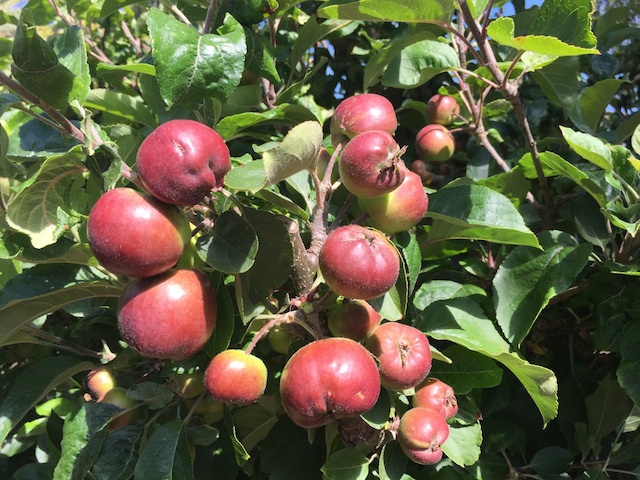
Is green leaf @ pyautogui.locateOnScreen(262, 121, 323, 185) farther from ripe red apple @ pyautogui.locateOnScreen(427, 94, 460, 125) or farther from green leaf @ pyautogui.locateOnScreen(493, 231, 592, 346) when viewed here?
ripe red apple @ pyautogui.locateOnScreen(427, 94, 460, 125)

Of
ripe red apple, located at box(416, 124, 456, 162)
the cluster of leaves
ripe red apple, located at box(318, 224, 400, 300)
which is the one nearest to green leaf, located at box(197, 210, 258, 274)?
the cluster of leaves

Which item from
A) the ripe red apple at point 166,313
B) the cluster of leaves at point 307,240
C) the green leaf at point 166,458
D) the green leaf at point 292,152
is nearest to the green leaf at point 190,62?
the cluster of leaves at point 307,240

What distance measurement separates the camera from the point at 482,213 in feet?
3.61

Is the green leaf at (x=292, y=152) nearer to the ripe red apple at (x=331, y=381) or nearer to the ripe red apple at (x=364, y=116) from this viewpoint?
the ripe red apple at (x=364, y=116)

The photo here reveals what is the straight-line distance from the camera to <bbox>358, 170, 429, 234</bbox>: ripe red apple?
1.03 metres

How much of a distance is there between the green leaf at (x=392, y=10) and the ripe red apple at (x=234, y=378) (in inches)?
28.3

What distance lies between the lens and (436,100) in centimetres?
173

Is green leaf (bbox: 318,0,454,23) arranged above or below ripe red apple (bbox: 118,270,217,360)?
above

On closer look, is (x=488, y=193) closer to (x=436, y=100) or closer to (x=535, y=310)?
(x=535, y=310)

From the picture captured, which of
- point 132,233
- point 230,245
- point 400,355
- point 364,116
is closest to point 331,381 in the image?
point 400,355

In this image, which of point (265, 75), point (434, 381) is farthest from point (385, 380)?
point (265, 75)

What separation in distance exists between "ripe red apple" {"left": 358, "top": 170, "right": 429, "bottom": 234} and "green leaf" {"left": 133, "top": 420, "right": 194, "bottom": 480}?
60cm

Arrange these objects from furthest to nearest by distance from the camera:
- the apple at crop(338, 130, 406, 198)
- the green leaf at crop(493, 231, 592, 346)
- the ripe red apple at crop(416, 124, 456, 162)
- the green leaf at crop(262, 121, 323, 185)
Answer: the ripe red apple at crop(416, 124, 456, 162), the green leaf at crop(493, 231, 592, 346), the apple at crop(338, 130, 406, 198), the green leaf at crop(262, 121, 323, 185)

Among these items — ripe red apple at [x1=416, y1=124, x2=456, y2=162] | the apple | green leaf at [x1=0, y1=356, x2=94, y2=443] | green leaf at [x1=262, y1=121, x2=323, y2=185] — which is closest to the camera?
green leaf at [x1=262, y1=121, x2=323, y2=185]
